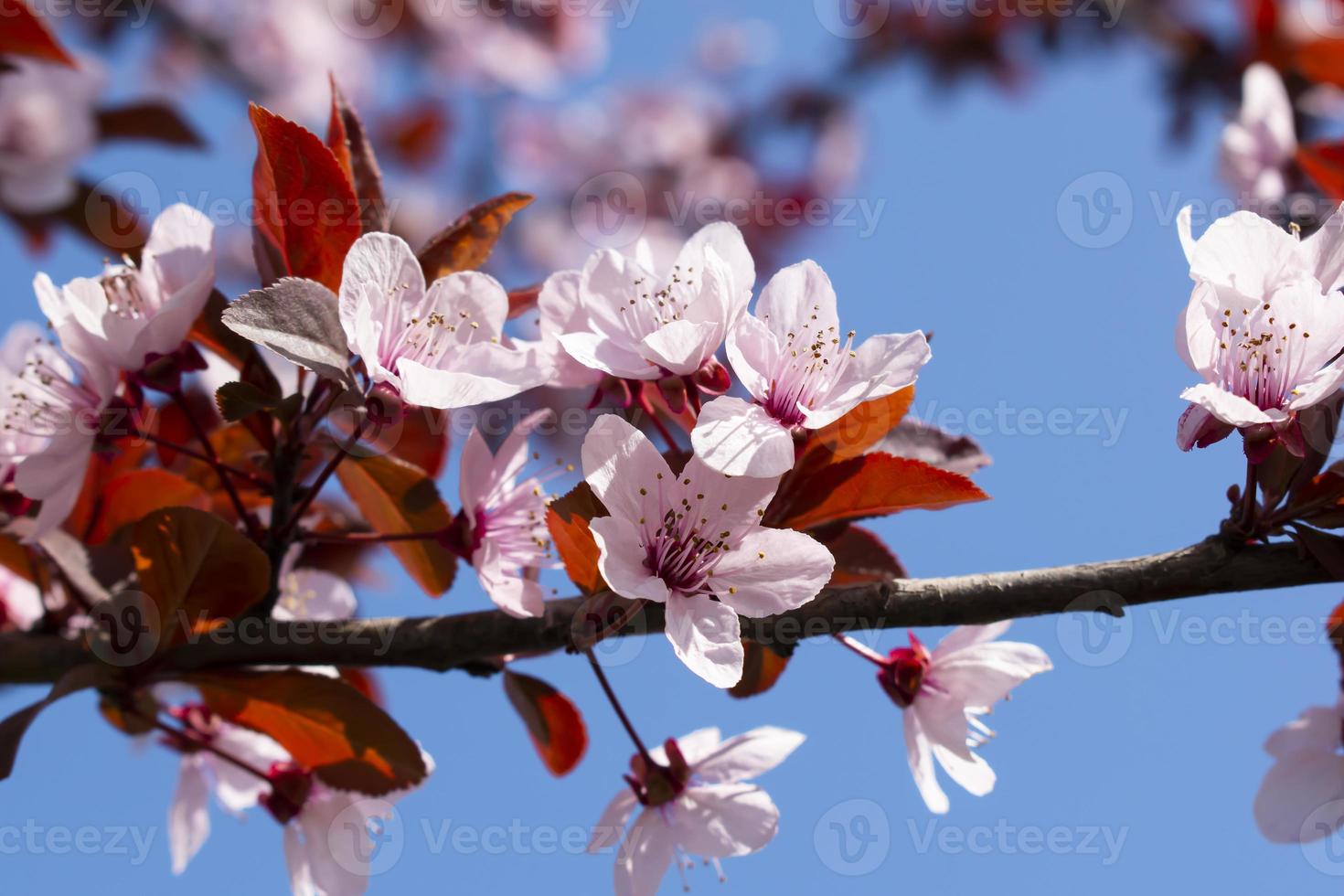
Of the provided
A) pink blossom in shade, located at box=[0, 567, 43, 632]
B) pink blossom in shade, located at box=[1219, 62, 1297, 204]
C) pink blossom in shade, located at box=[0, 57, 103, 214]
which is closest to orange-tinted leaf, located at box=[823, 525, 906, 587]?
pink blossom in shade, located at box=[0, 567, 43, 632]

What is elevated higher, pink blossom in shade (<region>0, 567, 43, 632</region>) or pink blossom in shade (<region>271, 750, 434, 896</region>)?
pink blossom in shade (<region>0, 567, 43, 632</region>)

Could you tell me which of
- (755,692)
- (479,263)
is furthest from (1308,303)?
(479,263)

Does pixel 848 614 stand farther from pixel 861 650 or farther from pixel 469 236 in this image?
pixel 469 236

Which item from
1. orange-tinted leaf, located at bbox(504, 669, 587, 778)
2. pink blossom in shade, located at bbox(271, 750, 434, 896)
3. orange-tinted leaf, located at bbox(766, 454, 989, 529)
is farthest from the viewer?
pink blossom in shade, located at bbox(271, 750, 434, 896)

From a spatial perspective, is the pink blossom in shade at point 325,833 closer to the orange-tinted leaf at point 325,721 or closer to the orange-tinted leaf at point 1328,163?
the orange-tinted leaf at point 325,721

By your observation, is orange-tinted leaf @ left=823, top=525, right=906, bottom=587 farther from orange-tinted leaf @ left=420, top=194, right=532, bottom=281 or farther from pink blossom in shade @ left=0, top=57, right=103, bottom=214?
pink blossom in shade @ left=0, top=57, right=103, bottom=214

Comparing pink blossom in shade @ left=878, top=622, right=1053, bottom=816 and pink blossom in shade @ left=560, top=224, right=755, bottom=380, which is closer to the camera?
pink blossom in shade @ left=560, top=224, right=755, bottom=380

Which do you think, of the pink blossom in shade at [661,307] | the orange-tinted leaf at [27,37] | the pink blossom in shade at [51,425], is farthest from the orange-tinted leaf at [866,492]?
the orange-tinted leaf at [27,37]
